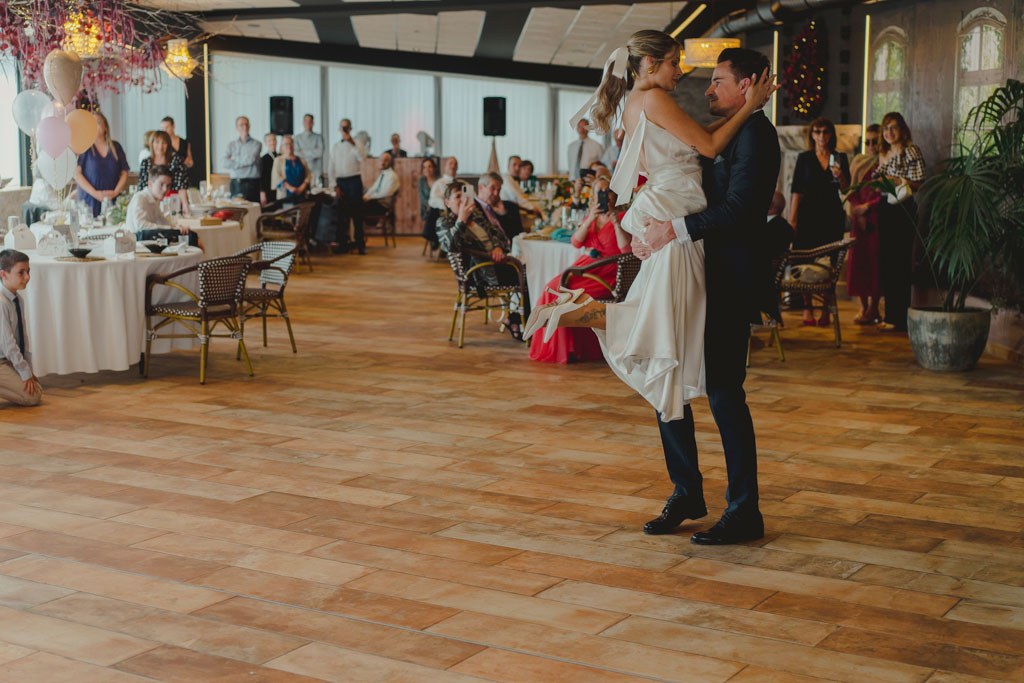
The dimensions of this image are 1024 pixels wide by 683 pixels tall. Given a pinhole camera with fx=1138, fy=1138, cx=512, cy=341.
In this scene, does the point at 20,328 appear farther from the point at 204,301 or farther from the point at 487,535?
the point at 487,535

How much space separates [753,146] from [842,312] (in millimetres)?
7009


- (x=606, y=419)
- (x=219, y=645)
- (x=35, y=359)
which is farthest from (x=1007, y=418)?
(x=35, y=359)

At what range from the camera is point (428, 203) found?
52.3 ft

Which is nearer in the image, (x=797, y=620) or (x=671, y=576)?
(x=797, y=620)

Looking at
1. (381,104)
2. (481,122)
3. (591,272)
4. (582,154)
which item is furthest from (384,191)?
(591,272)

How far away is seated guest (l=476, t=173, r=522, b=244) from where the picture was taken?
29.0ft

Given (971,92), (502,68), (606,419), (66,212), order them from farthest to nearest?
(502,68)
(971,92)
(66,212)
(606,419)

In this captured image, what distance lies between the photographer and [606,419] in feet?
20.1

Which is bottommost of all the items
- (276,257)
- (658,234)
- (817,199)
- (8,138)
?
(276,257)

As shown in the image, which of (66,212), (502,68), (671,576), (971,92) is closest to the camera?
(671,576)

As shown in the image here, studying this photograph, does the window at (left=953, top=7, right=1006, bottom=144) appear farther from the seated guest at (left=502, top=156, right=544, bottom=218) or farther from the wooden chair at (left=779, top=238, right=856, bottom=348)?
the seated guest at (left=502, top=156, right=544, bottom=218)

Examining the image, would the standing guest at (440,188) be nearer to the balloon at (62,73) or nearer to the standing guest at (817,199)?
the standing guest at (817,199)

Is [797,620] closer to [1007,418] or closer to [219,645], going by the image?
[219,645]

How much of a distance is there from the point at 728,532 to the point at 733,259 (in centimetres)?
98
